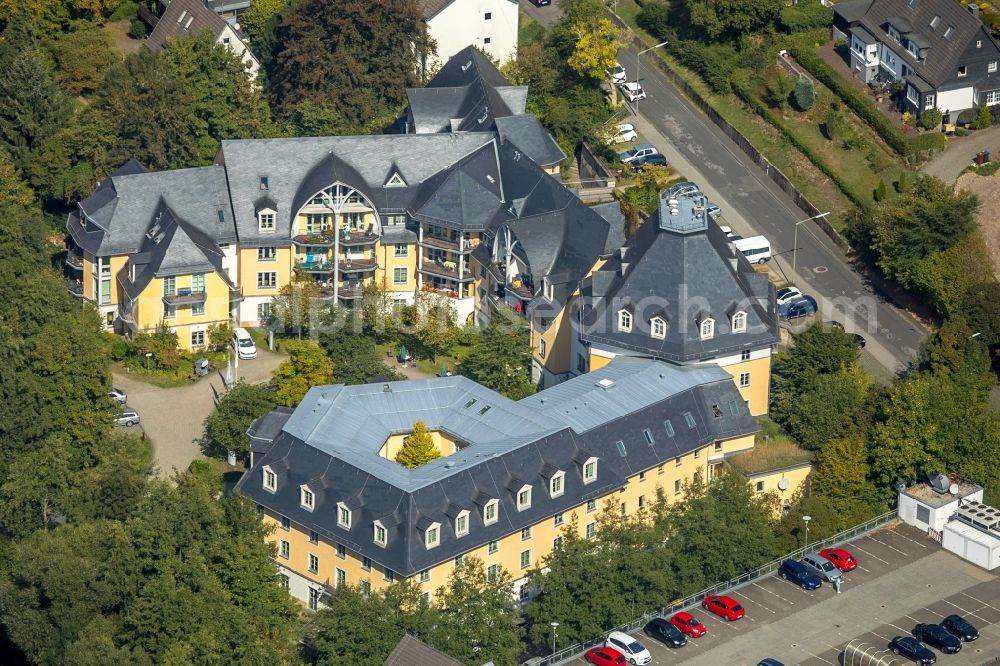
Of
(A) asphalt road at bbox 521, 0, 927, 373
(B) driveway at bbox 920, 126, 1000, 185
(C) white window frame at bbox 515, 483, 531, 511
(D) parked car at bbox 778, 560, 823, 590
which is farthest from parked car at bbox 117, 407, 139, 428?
(B) driveway at bbox 920, 126, 1000, 185

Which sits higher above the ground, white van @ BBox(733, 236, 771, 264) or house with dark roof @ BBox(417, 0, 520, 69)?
house with dark roof @ BBox(417, 0, 520, 69)

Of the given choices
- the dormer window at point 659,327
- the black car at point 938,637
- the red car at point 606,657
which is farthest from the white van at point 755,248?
the red car at point 606,657

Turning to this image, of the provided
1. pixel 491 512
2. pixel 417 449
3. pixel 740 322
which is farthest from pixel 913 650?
pixel 417 449

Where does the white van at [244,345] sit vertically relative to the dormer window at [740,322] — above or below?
A: below

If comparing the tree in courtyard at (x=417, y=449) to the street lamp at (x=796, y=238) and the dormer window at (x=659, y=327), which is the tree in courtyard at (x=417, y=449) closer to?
the dormer window at (x=659, y=327)

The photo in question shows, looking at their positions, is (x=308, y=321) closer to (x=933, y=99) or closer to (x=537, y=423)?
(x=537, y=423)

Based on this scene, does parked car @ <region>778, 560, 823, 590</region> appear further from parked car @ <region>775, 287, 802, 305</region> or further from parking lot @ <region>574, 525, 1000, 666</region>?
parked car @ <region>775, 287, 802, 305</region>

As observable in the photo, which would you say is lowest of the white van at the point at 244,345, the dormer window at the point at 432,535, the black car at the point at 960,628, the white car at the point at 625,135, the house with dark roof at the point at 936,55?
the black car at the point at 960,628

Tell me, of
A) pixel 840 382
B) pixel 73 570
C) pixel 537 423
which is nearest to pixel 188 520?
pixel 73 570
